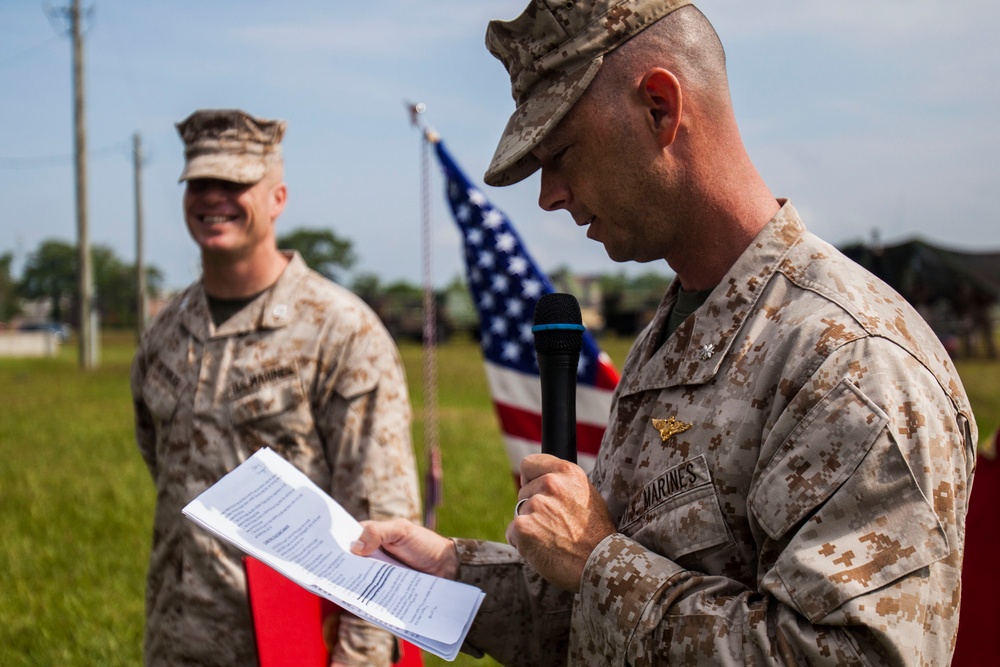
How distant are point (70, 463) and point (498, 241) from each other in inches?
299

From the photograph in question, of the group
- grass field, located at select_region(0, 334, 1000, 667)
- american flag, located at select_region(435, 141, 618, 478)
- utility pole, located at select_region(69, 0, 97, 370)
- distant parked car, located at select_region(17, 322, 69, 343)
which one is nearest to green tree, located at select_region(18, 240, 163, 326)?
distant parked car, located at select_region(17, 322, 69, 343)

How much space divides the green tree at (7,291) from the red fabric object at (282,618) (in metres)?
92.0

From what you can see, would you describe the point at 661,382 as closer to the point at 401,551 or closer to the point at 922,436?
the point at 922,436

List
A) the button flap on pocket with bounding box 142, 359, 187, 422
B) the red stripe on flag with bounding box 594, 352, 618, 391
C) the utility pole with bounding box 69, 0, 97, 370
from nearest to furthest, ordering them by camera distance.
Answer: the button flap on pocket with bounding box 142, 359, 187, 422 → the red stripe on flag with bounding box 594, 352, 618, 391 → the utility pole with bounding box 69, 0, 97, 370

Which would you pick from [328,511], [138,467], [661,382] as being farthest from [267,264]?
[138,467]

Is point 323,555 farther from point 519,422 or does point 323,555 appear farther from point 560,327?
point 519,422

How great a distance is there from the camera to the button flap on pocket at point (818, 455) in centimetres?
143

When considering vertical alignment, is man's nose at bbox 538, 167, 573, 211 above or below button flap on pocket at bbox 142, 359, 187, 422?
above

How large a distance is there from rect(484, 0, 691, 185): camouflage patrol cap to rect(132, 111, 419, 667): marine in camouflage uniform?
4.94ft

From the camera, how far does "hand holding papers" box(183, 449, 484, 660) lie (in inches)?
74.1

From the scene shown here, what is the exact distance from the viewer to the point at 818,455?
146 cm

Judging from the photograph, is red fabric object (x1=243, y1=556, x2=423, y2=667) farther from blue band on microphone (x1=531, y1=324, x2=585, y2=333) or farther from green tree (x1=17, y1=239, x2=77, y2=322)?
green tree (x1=17, y1=239, x2=77, y2=322)

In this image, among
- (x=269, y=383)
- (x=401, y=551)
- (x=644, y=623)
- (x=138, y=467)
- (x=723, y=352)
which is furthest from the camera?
(x=138, y=467)

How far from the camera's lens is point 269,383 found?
A: 3.29m
